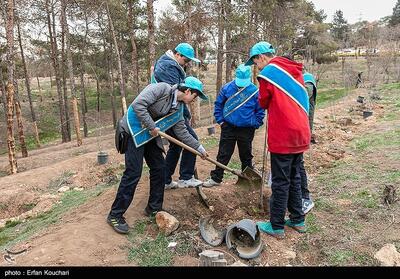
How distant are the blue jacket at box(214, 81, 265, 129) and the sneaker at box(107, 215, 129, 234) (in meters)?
1.94

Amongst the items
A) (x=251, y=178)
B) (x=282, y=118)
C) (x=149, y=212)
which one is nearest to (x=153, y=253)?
(x=149, y=212)

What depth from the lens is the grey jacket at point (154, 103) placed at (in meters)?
3.59

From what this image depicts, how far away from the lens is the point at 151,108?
12.5 ft

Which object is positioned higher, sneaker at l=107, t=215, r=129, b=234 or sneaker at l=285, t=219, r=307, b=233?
sneaker at l=107, t=215, r=129, b=234

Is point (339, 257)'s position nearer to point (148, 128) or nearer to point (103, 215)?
point (148, 128)

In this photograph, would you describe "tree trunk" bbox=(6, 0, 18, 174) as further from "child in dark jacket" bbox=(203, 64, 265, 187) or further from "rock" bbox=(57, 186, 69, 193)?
"child in dark jacket" bbox=(203, 64, 265, 187)

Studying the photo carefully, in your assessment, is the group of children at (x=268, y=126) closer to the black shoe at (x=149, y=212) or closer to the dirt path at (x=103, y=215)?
the black shoe at (x=149, y=212)

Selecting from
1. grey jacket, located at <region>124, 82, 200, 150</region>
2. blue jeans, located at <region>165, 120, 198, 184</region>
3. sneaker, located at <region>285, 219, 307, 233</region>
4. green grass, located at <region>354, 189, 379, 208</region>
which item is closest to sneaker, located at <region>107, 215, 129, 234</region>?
grey jacket, located at <region>124, 82, 200, 150</region>

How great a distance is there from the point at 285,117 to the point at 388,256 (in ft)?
4.93

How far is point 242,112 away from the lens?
188 inches

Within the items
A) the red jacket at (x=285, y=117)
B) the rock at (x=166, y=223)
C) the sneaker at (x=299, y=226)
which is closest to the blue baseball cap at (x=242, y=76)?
the red jacket at (x=285, y=117)

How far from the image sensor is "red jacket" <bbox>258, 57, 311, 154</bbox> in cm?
337

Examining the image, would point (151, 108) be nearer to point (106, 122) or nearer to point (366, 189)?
point (366, 189)

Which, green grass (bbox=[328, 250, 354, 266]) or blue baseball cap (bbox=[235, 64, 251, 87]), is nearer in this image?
green grass (bbox=[328, 250, 354, 266])
